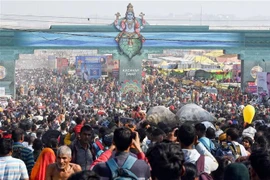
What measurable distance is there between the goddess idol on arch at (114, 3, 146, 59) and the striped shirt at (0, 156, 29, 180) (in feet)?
104

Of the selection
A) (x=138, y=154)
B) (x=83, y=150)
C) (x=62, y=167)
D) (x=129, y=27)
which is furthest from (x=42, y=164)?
(x=129, y=27)

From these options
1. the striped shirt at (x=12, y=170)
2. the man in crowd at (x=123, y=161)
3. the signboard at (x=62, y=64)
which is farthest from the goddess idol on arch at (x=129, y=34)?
the man in crowd at (x=123, y=161)

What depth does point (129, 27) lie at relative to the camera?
1560 inches

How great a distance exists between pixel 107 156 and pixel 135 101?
31408 mm

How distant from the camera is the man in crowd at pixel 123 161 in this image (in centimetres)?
672

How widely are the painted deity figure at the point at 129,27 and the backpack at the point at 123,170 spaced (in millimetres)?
32734

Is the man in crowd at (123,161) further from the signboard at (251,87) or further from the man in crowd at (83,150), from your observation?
the signboard at (251,87)

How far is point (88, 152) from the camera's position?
29.9 ft

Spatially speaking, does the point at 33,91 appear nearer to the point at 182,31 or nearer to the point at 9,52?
the point at 9,52

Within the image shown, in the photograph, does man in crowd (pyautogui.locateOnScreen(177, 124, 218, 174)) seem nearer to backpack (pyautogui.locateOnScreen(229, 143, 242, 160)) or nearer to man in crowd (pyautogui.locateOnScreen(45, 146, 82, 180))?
man in crowd (pyautogui.locateOnScreen(45, 146, 82, 180))

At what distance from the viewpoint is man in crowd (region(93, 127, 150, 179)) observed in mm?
6723

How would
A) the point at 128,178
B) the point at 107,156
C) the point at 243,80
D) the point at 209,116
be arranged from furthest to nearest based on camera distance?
1. the point at 243,80
2. the point at 209,116
3. the point at 107,156
4. the point at 128,178

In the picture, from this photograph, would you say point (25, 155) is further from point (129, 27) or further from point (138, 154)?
point (129, 27)

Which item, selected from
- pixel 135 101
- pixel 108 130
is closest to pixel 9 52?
pixel 135 101
